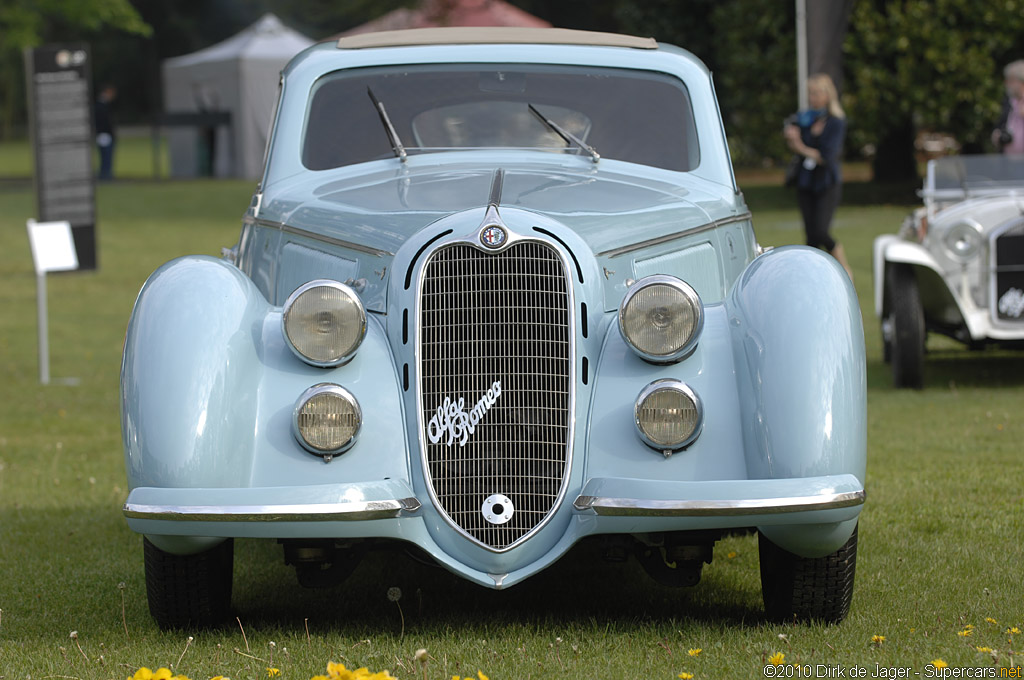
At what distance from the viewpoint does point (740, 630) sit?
395 cm

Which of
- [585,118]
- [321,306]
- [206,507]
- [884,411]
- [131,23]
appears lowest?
[884,411]

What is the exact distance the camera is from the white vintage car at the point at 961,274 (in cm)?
825

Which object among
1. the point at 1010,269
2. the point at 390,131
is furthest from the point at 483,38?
the point at 1010,269

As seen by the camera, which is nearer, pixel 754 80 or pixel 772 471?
pixel 772 471

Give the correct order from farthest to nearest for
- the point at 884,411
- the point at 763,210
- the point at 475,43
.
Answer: the point at 763,210, the point at 884,411, the point at 475,43

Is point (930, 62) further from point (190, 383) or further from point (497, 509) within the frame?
point (190, 383)

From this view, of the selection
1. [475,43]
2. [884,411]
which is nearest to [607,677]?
[475,43]

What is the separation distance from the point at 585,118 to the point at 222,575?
229 centimetres

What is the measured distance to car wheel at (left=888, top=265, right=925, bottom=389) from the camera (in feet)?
27.6

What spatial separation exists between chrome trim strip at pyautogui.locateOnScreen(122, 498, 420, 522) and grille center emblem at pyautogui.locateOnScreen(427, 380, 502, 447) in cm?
30

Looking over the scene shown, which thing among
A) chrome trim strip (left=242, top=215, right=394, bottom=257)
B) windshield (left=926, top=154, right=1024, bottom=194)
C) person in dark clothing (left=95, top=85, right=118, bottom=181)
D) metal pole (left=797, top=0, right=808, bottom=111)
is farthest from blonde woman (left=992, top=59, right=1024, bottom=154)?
person in dark clothing (left=95, top=85, right=118, bottom=181)

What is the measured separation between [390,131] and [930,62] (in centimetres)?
1828

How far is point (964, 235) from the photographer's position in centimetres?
830

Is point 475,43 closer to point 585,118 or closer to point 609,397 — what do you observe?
point 585,118
